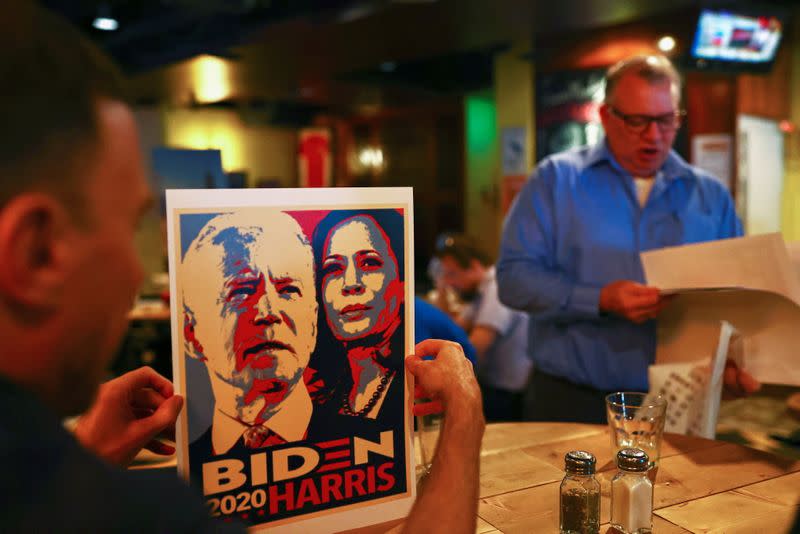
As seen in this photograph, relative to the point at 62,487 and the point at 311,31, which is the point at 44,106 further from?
the point at 311,31

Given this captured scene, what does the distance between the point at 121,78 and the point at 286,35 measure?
509 centimetres

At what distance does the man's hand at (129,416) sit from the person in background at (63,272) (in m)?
0.29

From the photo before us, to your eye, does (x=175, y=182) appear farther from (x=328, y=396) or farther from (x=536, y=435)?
(x=536, y=435)

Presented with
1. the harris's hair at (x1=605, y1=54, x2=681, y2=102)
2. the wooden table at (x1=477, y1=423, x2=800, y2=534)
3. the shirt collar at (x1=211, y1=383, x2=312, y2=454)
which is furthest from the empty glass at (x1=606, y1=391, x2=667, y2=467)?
the harris's hair at (x1=605, y1=54, x2=681, y2=102)

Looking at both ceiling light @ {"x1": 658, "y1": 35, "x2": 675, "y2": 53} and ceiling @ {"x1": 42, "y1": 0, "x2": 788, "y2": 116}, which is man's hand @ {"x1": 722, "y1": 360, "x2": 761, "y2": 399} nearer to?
ceiling @ {"x1": 42, "y1": 0, "x2": 788, "y2": 116}

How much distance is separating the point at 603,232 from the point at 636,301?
434 millimetres

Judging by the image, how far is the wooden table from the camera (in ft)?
3.29

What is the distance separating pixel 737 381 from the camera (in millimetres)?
1517

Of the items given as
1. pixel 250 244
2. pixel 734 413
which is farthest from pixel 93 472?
pixel 734 413

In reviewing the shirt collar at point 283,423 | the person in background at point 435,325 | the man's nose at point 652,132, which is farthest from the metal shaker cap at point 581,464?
the man's nose at point 652,132

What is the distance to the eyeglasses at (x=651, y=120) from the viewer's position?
1974mm

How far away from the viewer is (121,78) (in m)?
0.59

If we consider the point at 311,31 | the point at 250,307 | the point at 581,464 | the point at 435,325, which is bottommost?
the point at 581,464

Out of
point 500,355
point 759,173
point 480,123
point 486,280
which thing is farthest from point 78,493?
point 480,123
